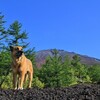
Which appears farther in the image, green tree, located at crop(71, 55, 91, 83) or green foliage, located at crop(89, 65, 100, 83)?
green foliage, located at crop(89, 65, 100, 83)

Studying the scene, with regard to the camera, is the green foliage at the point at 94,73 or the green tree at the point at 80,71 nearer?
the green tree at the point at 80,71

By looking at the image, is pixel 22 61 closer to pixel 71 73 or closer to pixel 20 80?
pixel 20 80

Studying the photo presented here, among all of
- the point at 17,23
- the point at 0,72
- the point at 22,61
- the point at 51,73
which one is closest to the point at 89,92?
the point at 22,61

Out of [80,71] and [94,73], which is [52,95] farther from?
[94,73]

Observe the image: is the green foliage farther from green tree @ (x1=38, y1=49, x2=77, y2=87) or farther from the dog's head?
the dog's head

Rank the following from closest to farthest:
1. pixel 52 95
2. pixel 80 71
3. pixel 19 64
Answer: pixel 52 95 → pixel 19 64 → pixel 80 71

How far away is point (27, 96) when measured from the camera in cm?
1068

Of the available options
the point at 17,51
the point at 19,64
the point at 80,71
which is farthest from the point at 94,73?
the point at 17,51

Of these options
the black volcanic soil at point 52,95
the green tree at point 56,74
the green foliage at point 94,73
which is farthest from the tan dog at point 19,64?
the green foliage at point 94,73

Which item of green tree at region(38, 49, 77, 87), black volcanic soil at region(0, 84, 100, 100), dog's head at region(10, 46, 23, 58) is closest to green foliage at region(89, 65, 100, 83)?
green tree at region(38, 49, 77, 87)

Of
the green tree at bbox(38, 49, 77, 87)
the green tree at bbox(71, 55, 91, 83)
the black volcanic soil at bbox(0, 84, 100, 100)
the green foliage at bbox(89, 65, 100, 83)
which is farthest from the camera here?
the green foliage at bbox(89, 65, 100, 83)

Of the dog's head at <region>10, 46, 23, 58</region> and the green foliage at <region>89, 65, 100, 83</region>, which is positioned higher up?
the green foliage at <region>89, 65, 100, 83</region>

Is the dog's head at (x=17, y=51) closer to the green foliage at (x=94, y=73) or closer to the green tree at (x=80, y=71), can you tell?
the green tree at (x=80, y=71)

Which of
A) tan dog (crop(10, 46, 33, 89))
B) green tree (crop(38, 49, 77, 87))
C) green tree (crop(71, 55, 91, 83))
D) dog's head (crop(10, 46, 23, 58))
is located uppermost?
green tree (crop(71, 55, 91, 83))
